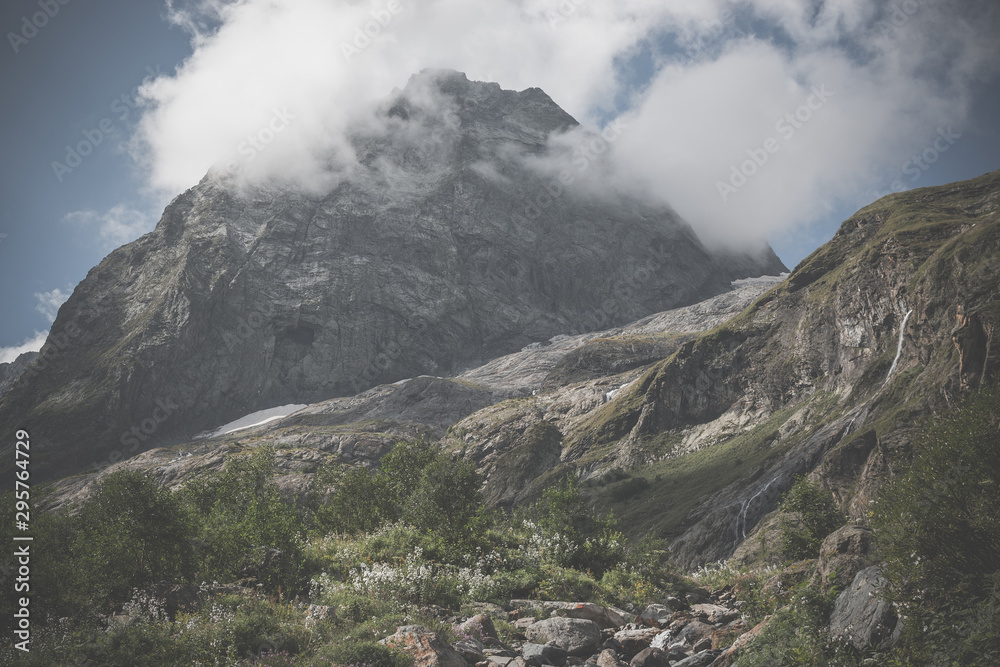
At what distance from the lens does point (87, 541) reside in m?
20.9

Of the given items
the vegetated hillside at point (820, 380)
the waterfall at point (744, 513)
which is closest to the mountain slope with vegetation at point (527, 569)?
the vegetated hillside at point (820, 380)

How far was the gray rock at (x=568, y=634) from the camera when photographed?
13.5 m

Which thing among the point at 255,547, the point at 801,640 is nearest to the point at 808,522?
the point at 801,640

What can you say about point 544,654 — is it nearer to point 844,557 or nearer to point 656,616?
point 656,616

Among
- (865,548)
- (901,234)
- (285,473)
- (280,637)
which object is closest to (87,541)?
(280,637)

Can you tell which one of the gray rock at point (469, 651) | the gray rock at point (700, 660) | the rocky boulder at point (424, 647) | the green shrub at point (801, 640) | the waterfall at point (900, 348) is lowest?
the waterfall at point (900, 348)

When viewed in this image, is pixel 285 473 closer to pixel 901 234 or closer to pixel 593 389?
pixel 593 389

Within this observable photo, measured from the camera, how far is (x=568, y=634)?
13.8m

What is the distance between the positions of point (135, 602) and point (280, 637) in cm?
564

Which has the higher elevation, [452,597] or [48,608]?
[48,608]

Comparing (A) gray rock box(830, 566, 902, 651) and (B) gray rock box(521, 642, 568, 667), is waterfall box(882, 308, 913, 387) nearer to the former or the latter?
(A) gray rock box(830, 566, 902, 651)

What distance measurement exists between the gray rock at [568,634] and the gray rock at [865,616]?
220 inches

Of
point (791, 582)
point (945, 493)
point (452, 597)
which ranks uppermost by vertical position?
point (452, 597)

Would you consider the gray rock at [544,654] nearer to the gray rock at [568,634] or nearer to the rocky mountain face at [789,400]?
the gray rock at [568,634]
